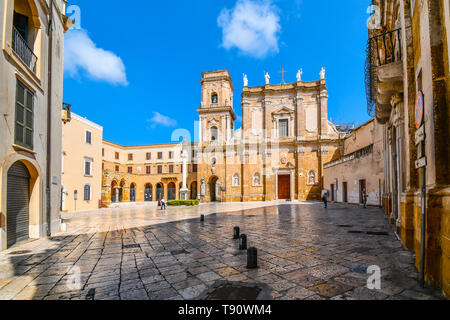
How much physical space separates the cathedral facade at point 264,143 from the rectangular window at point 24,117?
21905 mm

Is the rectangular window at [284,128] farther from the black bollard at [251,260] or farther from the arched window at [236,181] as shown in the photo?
the black bollard at [251,260]

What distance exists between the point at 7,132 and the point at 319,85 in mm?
29893

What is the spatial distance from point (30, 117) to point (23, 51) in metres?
2.00

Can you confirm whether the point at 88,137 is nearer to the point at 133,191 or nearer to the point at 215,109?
the point at 215,109

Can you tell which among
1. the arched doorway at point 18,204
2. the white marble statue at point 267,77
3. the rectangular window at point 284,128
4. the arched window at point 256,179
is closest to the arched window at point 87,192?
the arched doorway at point 18,204

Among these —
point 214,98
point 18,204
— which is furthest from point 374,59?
point 214,98

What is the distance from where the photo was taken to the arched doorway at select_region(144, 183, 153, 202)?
39.9m

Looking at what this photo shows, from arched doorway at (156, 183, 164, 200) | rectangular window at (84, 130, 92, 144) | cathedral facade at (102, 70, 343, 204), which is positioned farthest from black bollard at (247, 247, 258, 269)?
arched doorway at (156, 183, 164, 200)

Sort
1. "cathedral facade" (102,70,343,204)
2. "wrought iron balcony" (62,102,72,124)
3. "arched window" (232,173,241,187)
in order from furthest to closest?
"arched window" (232,173,241,187) < "cathedral facade" (102,70,343,204) < "wrought iron balcony" (62,102,72,124)

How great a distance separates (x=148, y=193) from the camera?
4028cm

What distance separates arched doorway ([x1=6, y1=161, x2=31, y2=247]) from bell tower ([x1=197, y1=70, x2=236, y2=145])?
2472cm

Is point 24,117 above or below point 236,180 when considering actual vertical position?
above

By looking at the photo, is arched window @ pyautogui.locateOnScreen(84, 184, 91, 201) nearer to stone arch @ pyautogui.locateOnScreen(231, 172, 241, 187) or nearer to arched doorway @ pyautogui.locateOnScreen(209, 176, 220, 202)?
arched doorway @ pyautogui.locateOnScreen(209, 176, 220, 202)

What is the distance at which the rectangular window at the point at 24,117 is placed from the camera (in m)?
6.67
